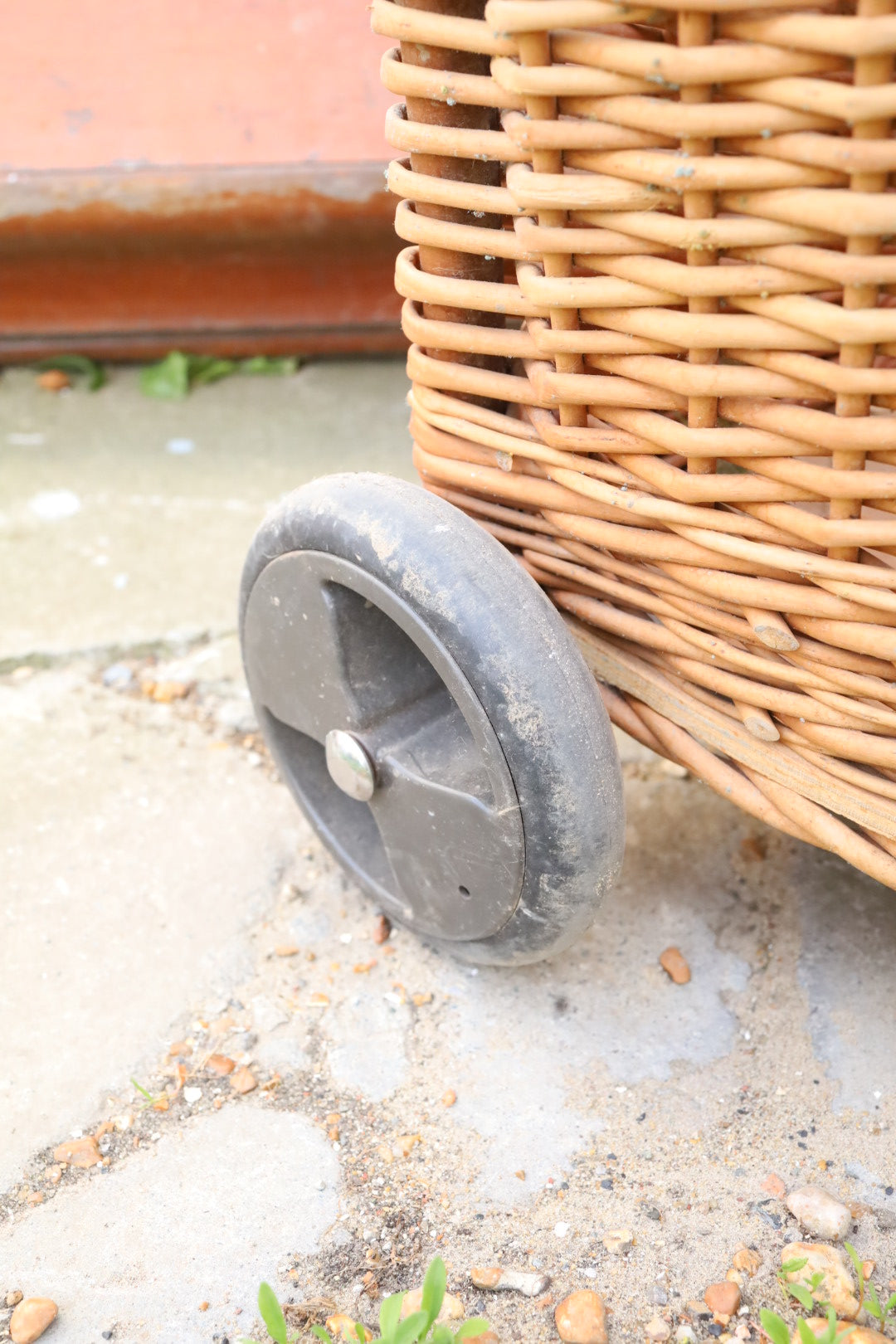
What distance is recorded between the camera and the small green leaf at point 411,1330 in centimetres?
87

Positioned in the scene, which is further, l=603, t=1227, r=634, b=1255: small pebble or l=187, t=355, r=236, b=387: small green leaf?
l=187, t=355, r=236, b=387: small green leaf

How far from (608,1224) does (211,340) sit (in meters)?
1.88

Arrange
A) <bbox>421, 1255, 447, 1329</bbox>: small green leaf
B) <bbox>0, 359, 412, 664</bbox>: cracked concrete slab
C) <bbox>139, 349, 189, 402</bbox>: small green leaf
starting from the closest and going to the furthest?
<bbox>421, 1255, 447, 1329</bbox>: small green leaf → <bbox>0, 359, 412, 664</bbox>: cracked concrete slab → <bbox>139, 349, 189, 402</bbox>: small green leaf

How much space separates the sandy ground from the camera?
101cm

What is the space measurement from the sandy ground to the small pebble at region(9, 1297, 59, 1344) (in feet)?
0.05

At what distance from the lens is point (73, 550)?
2.00 meters

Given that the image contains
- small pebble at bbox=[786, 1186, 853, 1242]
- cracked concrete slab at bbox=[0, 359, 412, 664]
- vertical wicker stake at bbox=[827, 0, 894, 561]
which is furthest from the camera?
cracked concrete slab at bbox=[0, 359, 412, 664]

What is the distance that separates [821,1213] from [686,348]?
0.71m

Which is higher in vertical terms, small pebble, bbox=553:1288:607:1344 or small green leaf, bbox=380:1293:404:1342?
small green leaf, bbox=380:1293:404:1342

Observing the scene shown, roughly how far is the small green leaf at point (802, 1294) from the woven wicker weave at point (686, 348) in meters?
0.33

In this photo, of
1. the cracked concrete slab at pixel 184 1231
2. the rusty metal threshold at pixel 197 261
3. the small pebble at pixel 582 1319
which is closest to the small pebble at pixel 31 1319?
the cracked concrete slab at pixel 184 1231

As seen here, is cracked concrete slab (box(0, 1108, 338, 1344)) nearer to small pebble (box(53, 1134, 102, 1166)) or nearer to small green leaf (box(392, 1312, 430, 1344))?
small pebble (box(53, 1134, 102, 1166))

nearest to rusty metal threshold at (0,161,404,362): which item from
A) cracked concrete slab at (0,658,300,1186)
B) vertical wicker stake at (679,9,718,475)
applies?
cracked concrete slab at (0,658,300,1186)

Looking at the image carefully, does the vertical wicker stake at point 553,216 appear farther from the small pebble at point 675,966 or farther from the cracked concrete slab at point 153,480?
the cracked concrete slab at point 153,480
